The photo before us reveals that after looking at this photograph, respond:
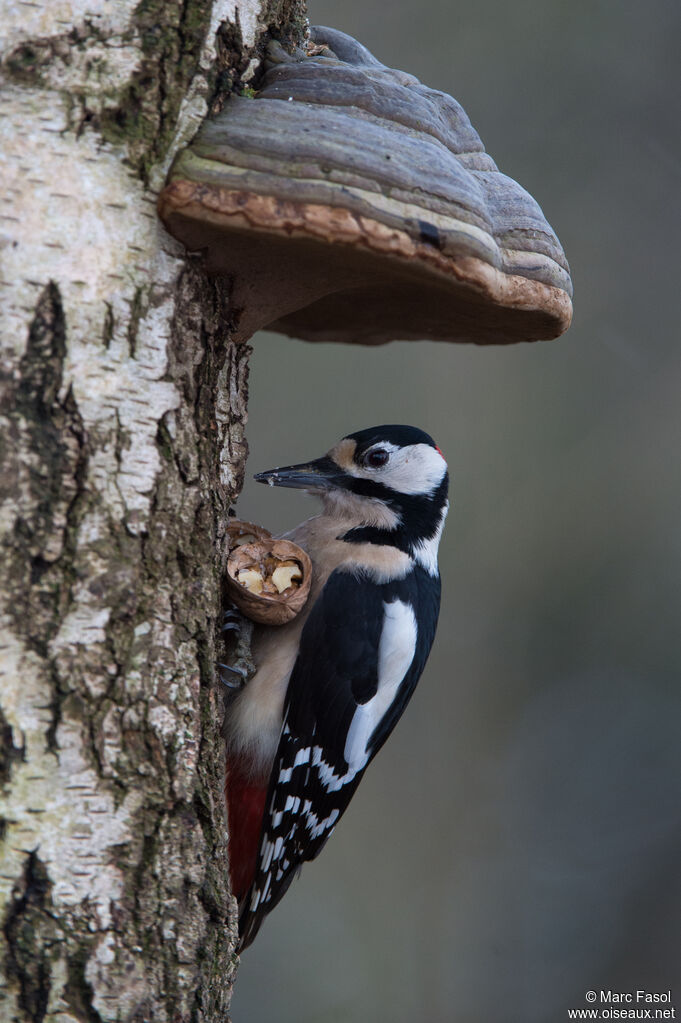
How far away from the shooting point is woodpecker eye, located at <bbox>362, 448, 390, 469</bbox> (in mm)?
2611

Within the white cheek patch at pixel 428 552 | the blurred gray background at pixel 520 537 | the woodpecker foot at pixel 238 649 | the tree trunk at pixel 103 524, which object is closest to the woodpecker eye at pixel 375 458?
the white cheek patch at pixel 428 552

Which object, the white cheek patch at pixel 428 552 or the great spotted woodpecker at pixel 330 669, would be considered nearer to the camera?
the great spotted woodpecker at pixel 330 669

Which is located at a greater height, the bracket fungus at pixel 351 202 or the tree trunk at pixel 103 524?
the bracket fungus at pixel 351 202

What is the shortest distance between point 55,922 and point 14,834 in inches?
5.9

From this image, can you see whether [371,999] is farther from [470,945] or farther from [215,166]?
[215,166]

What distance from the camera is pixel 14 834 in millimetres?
1411

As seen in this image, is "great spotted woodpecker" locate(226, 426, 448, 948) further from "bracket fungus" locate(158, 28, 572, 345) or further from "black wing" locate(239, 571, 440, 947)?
"bracket fungus" locate(158, 28, 572, 345)

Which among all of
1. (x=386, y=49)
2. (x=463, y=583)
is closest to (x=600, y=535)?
(x=463, y=583)

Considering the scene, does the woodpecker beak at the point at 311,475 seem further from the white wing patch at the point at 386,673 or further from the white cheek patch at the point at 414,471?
the white wing patch at the point at 386,673

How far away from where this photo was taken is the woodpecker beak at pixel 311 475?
2564mm

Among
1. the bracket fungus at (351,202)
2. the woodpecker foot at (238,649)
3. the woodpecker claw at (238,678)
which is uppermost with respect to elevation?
the bracket fungus at (351,202)

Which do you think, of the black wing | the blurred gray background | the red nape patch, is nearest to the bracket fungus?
the black wing

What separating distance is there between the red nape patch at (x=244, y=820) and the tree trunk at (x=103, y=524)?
0.66 m

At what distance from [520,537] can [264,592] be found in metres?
2.61
